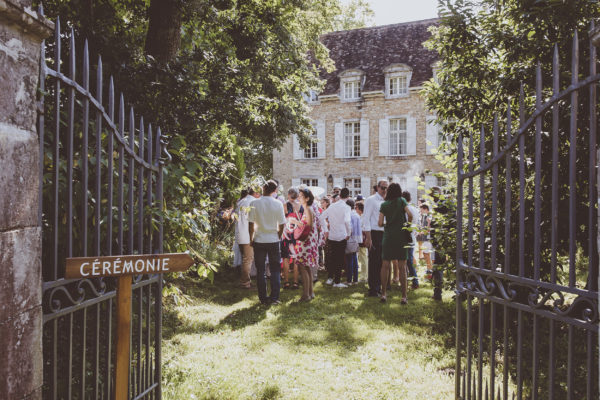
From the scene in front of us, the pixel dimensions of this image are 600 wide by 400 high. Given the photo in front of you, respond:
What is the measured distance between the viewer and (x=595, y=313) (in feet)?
7.40

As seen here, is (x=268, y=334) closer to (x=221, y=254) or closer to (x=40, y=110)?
(x=40, y=110)

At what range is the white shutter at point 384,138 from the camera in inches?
918

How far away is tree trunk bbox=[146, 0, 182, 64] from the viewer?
222 inches

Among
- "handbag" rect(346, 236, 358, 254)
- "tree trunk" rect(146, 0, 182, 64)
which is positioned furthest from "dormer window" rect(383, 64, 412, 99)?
"tree trunk" rect(146, 0, 182, 64)

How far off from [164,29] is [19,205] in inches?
163

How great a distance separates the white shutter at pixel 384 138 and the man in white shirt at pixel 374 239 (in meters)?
15.6

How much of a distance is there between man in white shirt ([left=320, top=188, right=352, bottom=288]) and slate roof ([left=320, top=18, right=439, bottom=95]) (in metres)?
16.0

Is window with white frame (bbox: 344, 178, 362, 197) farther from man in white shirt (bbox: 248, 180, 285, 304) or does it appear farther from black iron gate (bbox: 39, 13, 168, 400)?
black iron gate (bbox: 39, 13, 168, 400)

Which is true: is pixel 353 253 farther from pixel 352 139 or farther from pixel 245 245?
pixel 352 139

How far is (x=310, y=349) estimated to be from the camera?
5.17 m

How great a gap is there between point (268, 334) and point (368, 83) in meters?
20.1

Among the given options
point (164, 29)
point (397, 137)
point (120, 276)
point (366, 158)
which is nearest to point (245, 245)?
point (164, 29)

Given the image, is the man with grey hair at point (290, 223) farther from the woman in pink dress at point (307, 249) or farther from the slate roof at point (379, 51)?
the slate roof at point (379, 51)

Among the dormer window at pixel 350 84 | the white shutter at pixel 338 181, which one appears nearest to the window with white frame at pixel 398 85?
the dormer window at pixel 350 84
